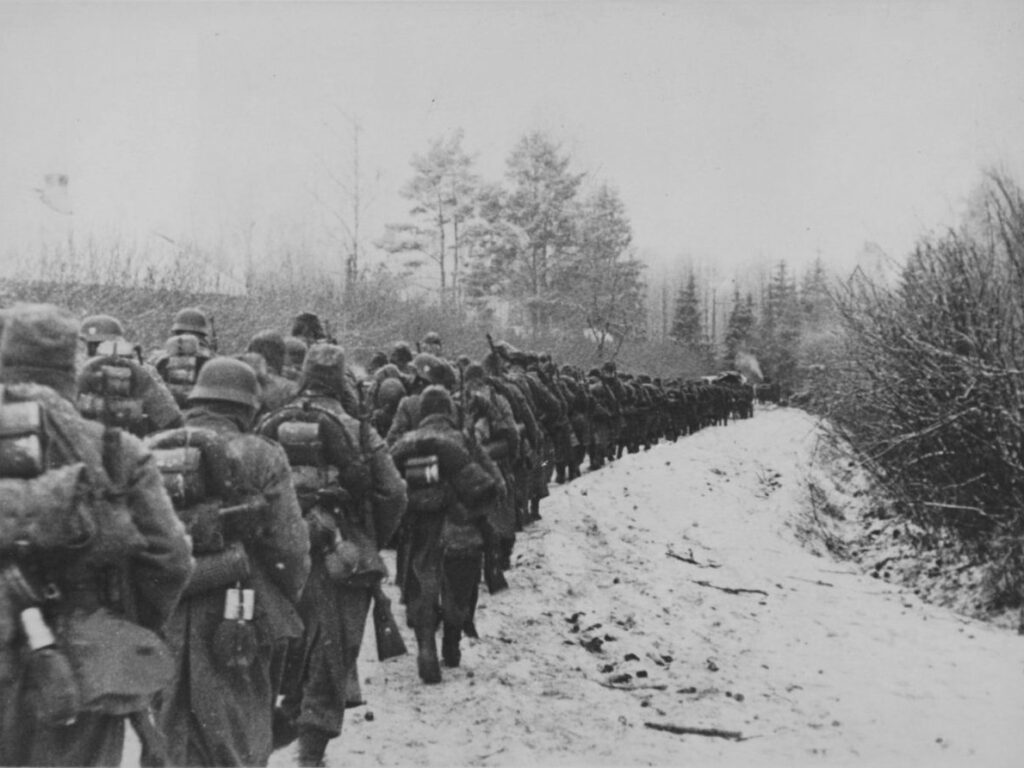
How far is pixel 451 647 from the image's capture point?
6930 millimetres

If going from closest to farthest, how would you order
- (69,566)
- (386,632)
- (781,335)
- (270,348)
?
1. (69,566)
2. (386,632)
3. (270,348)
4. (781,335)

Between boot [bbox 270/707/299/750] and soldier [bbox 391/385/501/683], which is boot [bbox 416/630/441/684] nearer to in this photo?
soldier [bbox 391/385/501/683]

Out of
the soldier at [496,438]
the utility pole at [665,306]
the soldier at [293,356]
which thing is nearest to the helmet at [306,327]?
the soldier at [293,356]

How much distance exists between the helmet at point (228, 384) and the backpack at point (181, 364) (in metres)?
3.52

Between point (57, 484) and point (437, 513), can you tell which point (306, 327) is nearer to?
point (437, 513)

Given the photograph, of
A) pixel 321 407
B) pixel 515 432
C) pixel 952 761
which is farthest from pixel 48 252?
pixel 952 761

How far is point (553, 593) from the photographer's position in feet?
30.3

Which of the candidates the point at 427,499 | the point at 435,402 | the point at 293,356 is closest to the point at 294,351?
the point at 293,356

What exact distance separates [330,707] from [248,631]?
1.31 m

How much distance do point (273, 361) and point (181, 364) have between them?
1.15 meters

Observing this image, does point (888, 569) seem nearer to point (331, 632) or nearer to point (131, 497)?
point (331, 632)

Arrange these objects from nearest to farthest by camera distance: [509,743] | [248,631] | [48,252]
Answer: [248,631] → [509,743] → [48,252]

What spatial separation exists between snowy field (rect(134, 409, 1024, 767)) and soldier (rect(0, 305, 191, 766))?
237 centimetres

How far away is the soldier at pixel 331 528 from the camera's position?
4.91 meters
